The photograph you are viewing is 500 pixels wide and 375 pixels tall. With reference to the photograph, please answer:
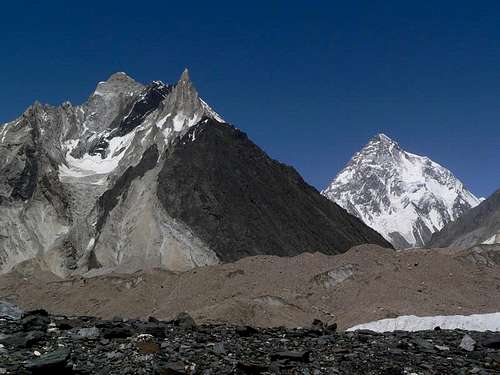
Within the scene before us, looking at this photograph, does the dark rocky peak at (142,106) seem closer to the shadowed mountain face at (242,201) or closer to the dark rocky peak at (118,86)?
the dark rocky peak at (118,86)

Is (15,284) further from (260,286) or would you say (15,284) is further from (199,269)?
(260,286)

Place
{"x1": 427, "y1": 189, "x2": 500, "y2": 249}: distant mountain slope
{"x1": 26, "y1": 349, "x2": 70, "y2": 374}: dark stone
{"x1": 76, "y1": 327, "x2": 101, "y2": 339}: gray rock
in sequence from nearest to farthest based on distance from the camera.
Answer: {"x1": 26, "y1": 349, "x2": 70, "y2": 374}: dark stone
{"x1": 76, "y1": 327, "x2": 101, "y2": 339}: gray rock
{"x1": 427, "y1": 189, "x2": 500, "y2": 249}: distant mountain slope

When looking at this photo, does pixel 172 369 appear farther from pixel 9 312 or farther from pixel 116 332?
pixel 9 312

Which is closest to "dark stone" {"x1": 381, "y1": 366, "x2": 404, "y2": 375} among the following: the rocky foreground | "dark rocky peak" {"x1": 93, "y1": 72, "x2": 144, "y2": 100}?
the rocky foreground

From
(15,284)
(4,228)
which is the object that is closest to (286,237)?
(15,284)

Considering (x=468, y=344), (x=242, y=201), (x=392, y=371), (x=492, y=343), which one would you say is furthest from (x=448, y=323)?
(x=242, y=201)

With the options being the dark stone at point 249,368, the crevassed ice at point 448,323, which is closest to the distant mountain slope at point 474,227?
A: the crevassed ice at point 448,323

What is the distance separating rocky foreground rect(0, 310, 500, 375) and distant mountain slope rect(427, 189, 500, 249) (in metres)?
120

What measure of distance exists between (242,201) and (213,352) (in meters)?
64.5

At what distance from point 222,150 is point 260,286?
4528cm

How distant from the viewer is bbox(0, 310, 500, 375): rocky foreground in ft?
34.8

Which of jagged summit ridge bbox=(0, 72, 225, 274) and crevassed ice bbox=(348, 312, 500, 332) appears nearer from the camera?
crevassed ice bbox=(348, 312, 500, 332)

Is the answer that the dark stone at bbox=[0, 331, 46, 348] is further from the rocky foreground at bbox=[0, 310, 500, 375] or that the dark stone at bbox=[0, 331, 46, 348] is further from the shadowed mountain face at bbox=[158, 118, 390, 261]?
the shadowed mountain face at bbox=[158, 118, 390, 261]

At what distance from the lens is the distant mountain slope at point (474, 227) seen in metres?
137
